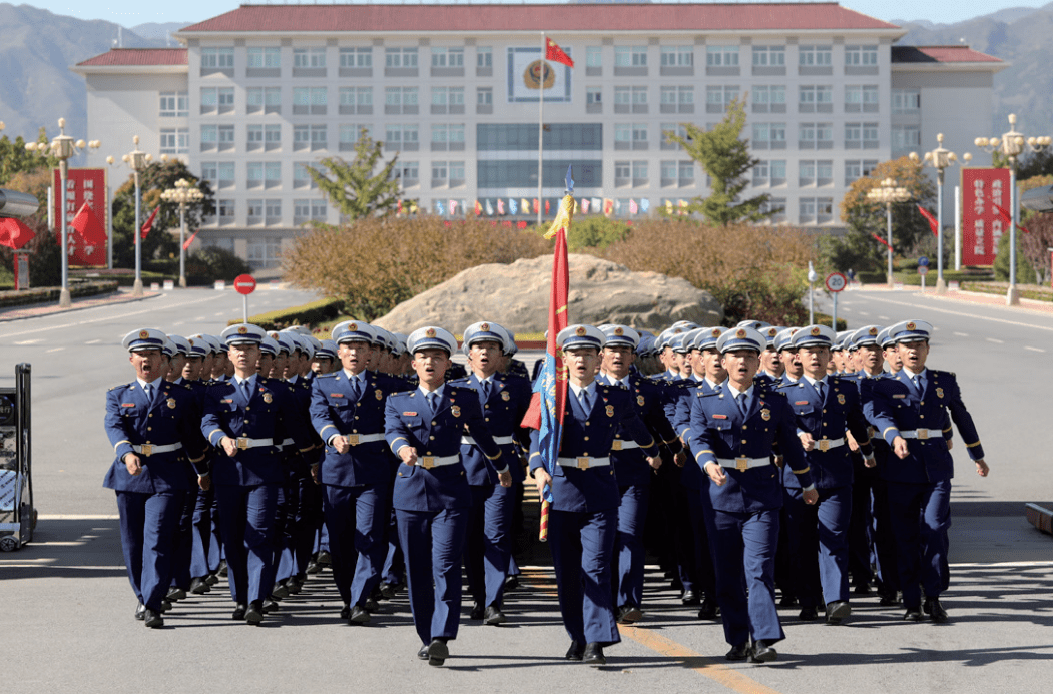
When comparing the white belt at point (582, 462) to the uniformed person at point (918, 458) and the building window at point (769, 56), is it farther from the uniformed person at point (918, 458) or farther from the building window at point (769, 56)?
the building window at point (769, 56)

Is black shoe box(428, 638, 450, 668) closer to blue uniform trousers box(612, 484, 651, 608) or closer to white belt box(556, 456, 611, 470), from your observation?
white belt box(556, 456, 611, 470)

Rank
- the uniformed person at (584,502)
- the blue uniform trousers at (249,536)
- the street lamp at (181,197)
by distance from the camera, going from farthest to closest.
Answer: the street lamp at (181,197) → the blue uniform trousers at (249,536) → the uniformed person at (584,502)

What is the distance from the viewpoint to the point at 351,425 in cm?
834

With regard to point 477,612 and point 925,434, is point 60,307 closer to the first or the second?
point 477,612

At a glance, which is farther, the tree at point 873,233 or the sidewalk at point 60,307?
the tree at point 873,233

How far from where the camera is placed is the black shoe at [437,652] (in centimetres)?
720

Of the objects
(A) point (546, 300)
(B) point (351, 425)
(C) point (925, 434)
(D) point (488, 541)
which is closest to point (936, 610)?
(C) point (925, 434)

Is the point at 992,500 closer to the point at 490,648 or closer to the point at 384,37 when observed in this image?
the point at 490,648

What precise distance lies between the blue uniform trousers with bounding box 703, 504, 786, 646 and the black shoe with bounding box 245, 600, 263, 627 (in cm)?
292

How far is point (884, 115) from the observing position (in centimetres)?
9475

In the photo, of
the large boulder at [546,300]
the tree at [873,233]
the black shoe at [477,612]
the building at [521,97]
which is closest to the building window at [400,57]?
the building at [521,97]

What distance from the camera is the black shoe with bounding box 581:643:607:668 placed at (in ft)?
23.7

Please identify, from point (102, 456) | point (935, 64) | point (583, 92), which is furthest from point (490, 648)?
point (935, 64)

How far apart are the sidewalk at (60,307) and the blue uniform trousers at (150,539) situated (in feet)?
123
